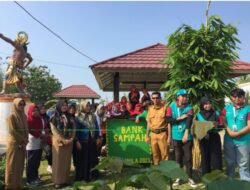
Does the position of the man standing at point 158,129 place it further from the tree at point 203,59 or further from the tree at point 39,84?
the tree at point 39,84

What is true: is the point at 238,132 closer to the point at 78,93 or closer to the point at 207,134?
the point at 207,134

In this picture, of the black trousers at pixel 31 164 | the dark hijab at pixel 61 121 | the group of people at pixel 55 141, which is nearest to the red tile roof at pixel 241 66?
the group of people at pixel 55 141

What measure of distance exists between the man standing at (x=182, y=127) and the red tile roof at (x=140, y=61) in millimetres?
2966

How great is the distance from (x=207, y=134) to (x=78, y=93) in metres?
19.6

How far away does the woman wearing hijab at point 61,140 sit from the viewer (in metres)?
6.41

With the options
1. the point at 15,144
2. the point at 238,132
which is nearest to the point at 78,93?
the point at 15,144

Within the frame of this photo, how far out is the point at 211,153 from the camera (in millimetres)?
5949

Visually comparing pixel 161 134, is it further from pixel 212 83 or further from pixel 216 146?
pixel 212 83

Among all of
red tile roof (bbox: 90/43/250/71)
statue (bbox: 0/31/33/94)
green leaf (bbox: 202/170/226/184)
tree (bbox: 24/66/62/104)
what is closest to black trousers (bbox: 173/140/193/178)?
red tile roof (bbox: 90/43/250/71)

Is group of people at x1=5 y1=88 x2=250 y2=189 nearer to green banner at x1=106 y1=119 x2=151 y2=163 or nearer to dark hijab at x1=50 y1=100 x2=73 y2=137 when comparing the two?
dark hijab at x1=50 y1=100 x2=73 y2=137

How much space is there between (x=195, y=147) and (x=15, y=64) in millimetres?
6795

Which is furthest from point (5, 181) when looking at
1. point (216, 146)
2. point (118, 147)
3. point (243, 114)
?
point (243, 114)

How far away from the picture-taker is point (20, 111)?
240 inches

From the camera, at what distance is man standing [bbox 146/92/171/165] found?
6.48 meters
